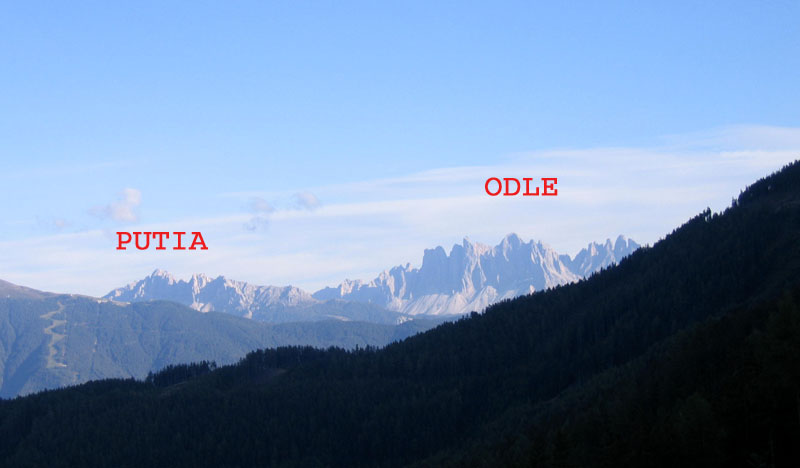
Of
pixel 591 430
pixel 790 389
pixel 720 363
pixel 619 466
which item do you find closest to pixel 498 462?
pixel 591 430

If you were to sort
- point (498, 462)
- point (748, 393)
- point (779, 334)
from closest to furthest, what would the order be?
point (748, 393)
point (779, 334)
point (498, 462)

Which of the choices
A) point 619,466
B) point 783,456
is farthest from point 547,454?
point 783,456

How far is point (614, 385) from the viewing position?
197 m

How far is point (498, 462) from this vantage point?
529 feet

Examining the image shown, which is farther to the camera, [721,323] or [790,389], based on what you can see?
[721,323]

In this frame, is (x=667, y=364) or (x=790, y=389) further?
(x=667, y=364)

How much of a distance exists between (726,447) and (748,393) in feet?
22.9

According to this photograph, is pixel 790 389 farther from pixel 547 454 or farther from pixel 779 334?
pixel 547 454

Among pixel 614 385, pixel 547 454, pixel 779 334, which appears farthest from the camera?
pixel 614 385

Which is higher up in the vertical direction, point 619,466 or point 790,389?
point 790,389

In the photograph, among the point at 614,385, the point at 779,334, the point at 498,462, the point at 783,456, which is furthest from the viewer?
the point at 614,385

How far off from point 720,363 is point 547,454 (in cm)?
4142

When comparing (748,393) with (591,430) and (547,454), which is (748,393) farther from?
(591,430)

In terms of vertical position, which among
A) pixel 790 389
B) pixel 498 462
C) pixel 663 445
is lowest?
pixel 498 462
